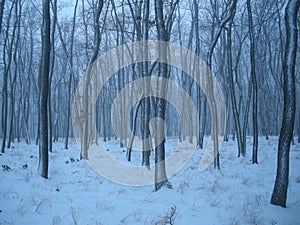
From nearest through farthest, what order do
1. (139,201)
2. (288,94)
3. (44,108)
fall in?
1. (288,94)
2. (139,201)
3. (44,108)

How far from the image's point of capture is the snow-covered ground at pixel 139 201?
4.15m

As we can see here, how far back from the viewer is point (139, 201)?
5254 mm

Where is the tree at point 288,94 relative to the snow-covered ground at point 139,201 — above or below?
above

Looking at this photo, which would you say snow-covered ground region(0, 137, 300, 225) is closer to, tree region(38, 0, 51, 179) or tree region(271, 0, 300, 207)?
tree region(38, 0, 51, 179)

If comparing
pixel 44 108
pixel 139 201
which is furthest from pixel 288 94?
pixel 44 108

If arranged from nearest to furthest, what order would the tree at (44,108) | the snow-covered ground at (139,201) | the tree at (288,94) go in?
the snow-covered ground at (139,201)
the tree at (288,94)
the tree at (44,108)

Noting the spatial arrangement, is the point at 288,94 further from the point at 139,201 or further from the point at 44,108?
the point at 44,108

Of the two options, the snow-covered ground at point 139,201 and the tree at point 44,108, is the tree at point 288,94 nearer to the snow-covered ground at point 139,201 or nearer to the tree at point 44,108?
the snow-covered ground at point 139,201

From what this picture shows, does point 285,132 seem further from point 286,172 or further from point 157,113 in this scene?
point 157,113

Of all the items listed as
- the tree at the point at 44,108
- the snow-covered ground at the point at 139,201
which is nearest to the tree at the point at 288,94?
the snow-covered ground at the point at 139,201

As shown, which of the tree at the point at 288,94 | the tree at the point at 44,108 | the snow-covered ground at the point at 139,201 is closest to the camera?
the snow-covered ground at the point at 139,201

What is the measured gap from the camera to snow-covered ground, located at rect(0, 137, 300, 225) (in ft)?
13.6

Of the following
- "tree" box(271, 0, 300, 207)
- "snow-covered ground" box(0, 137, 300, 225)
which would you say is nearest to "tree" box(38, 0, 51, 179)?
"snow-covered ground" box(0, 137, 300, 225)

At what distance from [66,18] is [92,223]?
1671 cm
